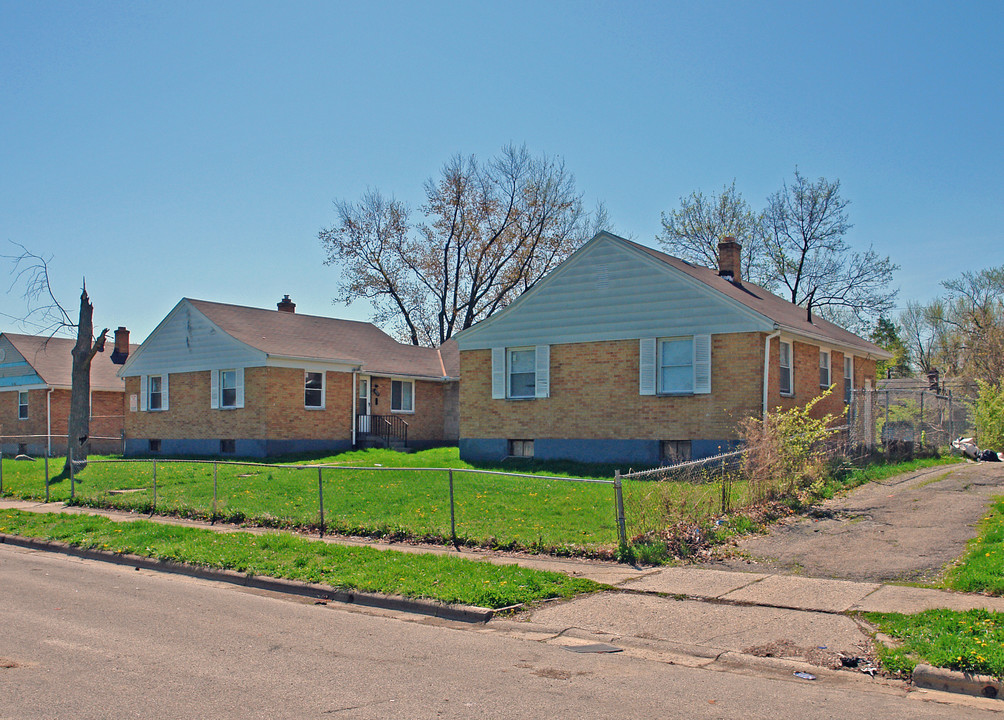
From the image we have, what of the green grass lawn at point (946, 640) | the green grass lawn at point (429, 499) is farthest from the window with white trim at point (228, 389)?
the green grass lawn at point (946, 640)

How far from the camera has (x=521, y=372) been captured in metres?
24.9

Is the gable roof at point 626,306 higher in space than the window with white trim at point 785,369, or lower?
higher

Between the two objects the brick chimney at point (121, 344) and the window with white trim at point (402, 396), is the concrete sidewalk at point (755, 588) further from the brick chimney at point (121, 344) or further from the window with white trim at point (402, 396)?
the brick chimney at point (121, 344)

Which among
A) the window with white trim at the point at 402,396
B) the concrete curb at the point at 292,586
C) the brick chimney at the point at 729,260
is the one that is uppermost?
the brick chimney at the point at 729,260

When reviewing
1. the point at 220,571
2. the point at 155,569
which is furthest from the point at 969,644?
the point at 155,569

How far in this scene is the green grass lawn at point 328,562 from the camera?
952cm

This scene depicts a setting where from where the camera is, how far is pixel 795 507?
14.1 m

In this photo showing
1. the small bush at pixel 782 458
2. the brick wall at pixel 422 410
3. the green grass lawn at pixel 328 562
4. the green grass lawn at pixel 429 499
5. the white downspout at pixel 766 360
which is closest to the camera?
the green grass lawn at pixel 328 562

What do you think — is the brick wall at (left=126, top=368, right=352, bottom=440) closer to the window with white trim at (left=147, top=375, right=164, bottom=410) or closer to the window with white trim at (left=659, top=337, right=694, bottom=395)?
the window with white trim at (left=147, top=375, right=164, bottom=410)

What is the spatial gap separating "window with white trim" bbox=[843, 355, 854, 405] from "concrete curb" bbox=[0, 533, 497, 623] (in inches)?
841

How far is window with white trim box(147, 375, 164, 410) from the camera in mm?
34094

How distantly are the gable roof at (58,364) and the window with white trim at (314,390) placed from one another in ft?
45.5

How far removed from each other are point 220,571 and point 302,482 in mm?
8673

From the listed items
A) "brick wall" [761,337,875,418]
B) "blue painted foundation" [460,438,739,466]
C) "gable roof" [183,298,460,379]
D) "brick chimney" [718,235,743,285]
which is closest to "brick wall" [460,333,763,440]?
"blue painted foundation" [460,438,739,466]
